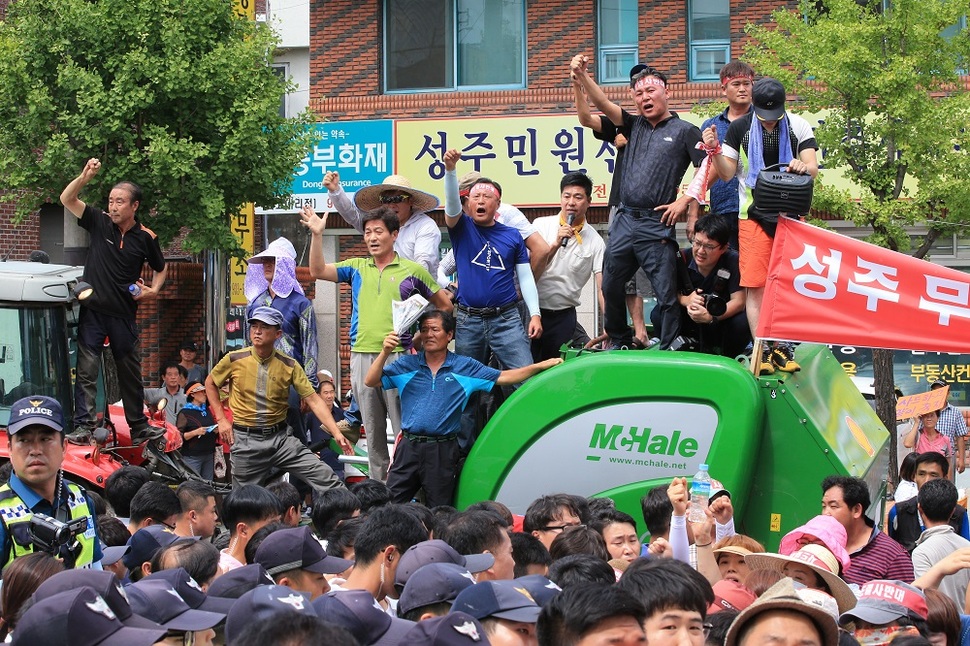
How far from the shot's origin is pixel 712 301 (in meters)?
8.97

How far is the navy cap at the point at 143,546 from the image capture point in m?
6.71

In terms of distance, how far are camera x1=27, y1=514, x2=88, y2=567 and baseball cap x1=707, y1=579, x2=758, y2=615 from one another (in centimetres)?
270

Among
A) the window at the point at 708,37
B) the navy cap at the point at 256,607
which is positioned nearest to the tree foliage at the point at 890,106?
the window at the point at 708,37

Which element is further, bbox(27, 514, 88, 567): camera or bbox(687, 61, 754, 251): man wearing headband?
bbox(687, 61, 754, 251): man wearing headband

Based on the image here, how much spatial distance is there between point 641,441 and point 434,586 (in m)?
3.48

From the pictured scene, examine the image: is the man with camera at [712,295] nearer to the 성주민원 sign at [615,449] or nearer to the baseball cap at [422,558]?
the 성주민원 sign at [615,449]

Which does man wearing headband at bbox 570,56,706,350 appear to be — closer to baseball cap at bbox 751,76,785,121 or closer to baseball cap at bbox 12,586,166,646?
baseball cap at bbox 751,76,785,121

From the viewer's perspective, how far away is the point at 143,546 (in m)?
6.75

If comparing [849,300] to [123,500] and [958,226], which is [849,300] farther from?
[958,226]

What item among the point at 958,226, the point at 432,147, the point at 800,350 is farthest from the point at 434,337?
the point at 432,147

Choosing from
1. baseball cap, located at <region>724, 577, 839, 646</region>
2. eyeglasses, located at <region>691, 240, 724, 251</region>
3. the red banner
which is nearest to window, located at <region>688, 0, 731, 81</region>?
eyeglasses, located at <region>691, 240, 724, 251</region>

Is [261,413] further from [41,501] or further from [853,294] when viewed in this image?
[853,294]

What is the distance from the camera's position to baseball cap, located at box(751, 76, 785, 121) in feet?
Answer: 27.6

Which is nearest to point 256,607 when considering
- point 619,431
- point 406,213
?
point 619,431
